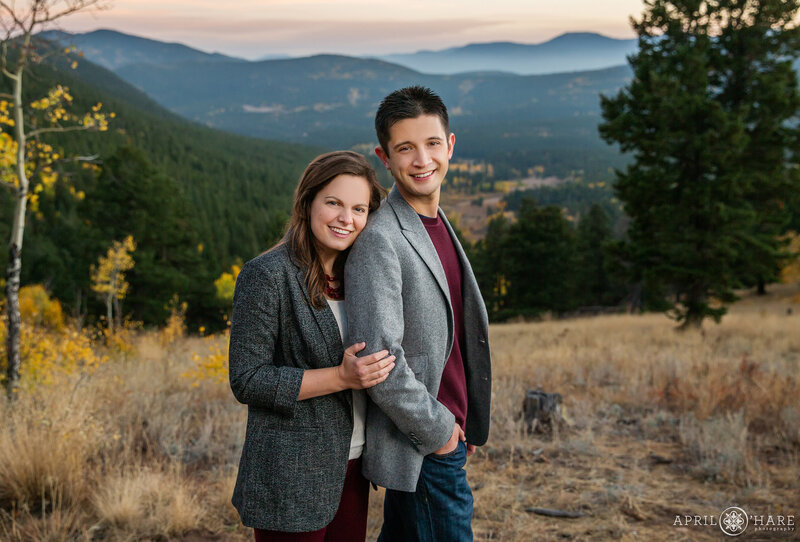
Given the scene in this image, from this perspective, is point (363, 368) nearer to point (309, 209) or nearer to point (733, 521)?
point (309, 209)

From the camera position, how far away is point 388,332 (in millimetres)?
1729

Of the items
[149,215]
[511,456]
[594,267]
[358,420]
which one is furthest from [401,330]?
[594,267]

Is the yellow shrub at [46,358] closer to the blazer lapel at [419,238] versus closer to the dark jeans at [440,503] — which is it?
the dark jeans at [440,503]

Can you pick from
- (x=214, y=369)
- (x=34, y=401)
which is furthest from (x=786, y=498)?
(x=34, y=401)

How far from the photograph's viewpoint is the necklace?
191cm

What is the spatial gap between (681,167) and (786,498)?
29.1 feet

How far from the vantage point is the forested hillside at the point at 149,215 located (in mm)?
24781

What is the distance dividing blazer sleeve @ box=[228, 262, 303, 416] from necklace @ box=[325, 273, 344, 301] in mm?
205

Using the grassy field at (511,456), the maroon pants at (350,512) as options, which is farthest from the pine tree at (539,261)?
the maroon pants at (350,512)

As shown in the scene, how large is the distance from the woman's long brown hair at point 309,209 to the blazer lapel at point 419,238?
5.2 inches

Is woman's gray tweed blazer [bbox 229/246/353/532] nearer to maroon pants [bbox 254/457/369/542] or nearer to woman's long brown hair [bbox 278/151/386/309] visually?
woman's long brown hair [bbox 278/151/386/309]

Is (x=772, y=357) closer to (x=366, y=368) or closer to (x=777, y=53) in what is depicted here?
(x=777, y=53)

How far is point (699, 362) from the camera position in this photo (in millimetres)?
6953

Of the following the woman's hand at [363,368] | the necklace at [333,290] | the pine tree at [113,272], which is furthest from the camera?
the pine tree at [113,272]
